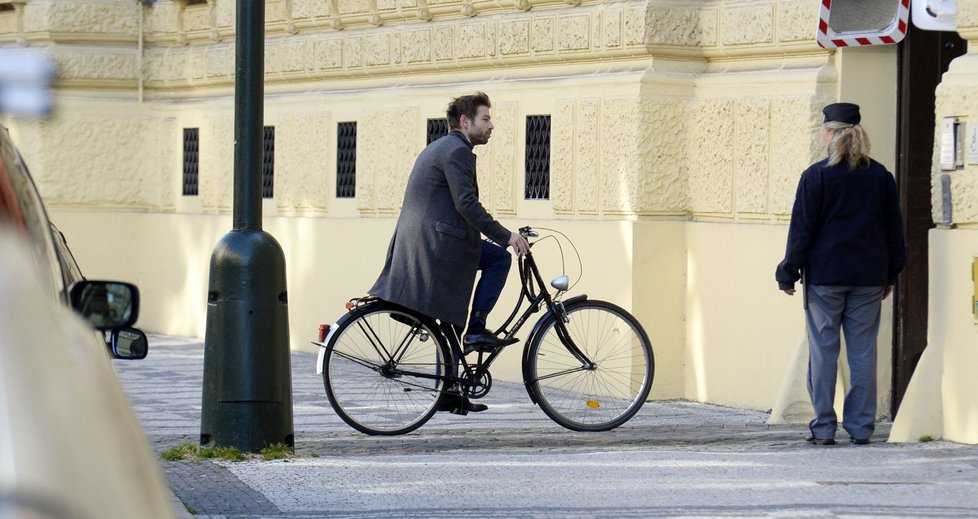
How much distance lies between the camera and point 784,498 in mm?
6398

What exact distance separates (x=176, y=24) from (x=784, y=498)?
1196 cm

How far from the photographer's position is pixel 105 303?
343cm

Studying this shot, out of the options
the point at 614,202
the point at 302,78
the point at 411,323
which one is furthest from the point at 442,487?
the point at 302,78

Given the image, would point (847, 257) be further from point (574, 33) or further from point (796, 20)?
point (574, 33)

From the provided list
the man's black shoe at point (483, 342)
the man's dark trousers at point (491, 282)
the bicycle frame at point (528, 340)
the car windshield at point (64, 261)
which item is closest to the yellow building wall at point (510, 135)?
the bicycle frame at point (528, 340)

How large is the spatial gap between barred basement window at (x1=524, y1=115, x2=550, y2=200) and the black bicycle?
3.14 m

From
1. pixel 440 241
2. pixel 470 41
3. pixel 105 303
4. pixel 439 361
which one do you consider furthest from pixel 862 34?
pixel 105 303

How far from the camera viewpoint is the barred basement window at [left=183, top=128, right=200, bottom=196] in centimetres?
1697

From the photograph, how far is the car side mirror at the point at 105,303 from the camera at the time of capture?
10.9 ft

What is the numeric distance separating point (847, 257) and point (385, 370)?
2.39m

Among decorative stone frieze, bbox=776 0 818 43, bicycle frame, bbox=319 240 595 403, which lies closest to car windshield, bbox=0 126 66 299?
bicycle frame, bbox=319 240 595 403

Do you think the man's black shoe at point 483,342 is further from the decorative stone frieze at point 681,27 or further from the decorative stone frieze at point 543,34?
the decorative stone frieze at point 543,34

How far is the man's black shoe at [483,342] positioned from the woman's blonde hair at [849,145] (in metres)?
1.88

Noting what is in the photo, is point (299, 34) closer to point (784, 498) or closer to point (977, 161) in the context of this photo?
point (977, 161)
